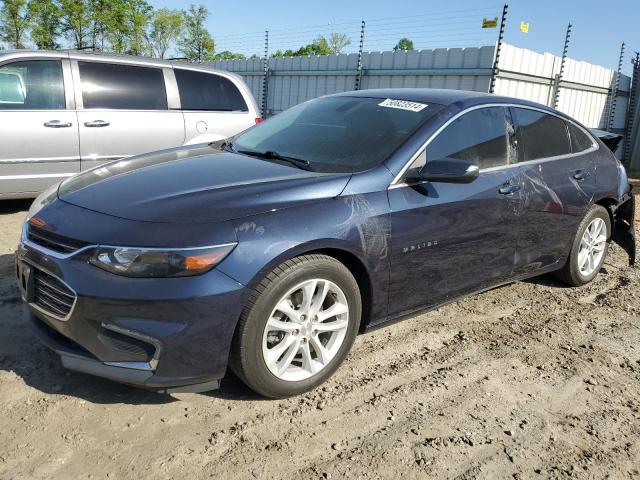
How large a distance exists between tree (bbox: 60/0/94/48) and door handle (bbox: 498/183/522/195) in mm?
27842

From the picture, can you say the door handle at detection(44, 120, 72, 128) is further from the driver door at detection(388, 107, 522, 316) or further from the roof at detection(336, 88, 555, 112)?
the driver door at detection(388, 107, 522, 316)

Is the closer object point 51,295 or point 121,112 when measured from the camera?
point 51,295

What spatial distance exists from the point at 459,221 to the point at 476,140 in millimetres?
A: 645

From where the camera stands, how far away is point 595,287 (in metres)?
5.02

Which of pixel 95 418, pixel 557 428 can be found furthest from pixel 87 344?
pixel 557 428

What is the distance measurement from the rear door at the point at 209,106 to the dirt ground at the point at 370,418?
334 centimetres

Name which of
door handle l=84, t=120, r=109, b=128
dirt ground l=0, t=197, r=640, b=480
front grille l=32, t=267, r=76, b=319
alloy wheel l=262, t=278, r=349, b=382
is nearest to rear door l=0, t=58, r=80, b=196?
door handle l=84, t=120, r=109, b=128

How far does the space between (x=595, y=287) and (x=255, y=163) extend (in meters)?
3.48

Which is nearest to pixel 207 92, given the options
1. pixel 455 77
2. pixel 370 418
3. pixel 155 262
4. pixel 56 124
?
pixel 56 124

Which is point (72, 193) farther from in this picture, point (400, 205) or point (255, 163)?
→ point (400, 205)

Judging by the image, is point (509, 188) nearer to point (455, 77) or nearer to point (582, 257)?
point (582, 257)

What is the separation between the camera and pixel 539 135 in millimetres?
4215

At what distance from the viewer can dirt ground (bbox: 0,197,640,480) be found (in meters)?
2.35

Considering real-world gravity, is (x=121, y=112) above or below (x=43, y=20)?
below
